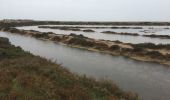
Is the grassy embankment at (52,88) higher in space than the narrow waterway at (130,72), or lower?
higher

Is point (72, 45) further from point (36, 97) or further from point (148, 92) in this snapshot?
point (36, 97)

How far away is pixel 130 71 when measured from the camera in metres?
21.6

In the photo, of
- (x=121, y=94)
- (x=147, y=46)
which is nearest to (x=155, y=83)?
A: (x=121, y=94)

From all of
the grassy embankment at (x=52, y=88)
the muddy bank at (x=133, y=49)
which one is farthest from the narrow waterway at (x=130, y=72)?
the grassy embankment at (x=52, y=88)

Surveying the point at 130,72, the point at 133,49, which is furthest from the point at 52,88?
the point at 133,49

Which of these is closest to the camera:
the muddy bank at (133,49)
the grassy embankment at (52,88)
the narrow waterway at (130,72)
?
the grassy embankment at (52,88)

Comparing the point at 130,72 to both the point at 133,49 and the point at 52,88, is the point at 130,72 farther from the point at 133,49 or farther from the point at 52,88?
the point at 133,49

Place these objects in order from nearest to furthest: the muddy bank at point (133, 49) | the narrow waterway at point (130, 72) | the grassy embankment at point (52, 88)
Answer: the grassy embankment at point (52, 88)
the narrow waterway at point (130, 72)
the muddy bank at point (133, 49)

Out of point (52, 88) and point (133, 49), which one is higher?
point (52, 88)

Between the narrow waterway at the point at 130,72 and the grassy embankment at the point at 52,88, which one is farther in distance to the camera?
the narrow waterway at the point at 130,72

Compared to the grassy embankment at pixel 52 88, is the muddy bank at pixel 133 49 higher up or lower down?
lower down

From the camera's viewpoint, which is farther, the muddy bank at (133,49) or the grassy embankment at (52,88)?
the muddy bank at (133,49)

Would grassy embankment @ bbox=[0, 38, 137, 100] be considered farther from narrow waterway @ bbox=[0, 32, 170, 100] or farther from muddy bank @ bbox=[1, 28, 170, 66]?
muddy bank @ bbox=[1, 28, 170, 66]

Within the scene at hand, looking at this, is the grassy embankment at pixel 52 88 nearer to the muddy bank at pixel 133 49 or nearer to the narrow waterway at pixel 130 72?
the narrow waterway at pixel 130 72
